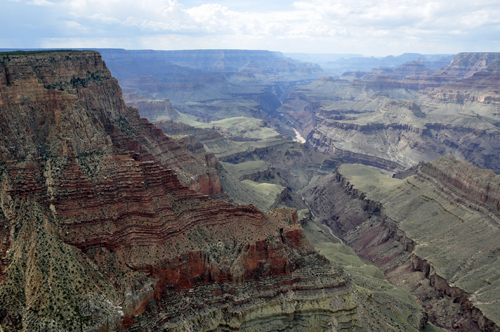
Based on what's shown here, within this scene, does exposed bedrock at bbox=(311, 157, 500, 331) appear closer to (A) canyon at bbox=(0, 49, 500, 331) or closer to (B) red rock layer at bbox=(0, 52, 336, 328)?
(A) canyon at bbox=(0, 49, 500, 331)

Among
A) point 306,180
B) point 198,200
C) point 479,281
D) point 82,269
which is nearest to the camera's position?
point 82,269

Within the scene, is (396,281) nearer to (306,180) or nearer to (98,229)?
(98,229)

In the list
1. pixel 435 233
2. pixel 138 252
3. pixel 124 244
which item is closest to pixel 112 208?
pixel 124 244

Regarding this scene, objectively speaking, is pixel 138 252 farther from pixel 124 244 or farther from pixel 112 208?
pixel 112 208

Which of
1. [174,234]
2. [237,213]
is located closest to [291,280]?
[237,213]

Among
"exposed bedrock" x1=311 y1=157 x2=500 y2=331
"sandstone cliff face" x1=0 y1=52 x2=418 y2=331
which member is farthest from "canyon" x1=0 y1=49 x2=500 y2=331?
"exposed bedrock" x1=311 y1=157 x2=500 y2=331

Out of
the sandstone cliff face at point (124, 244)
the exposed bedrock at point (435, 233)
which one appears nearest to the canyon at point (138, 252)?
the sandstone cliff face at point (124, 244)

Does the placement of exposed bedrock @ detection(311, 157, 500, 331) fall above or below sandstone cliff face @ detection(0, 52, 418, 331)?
below
